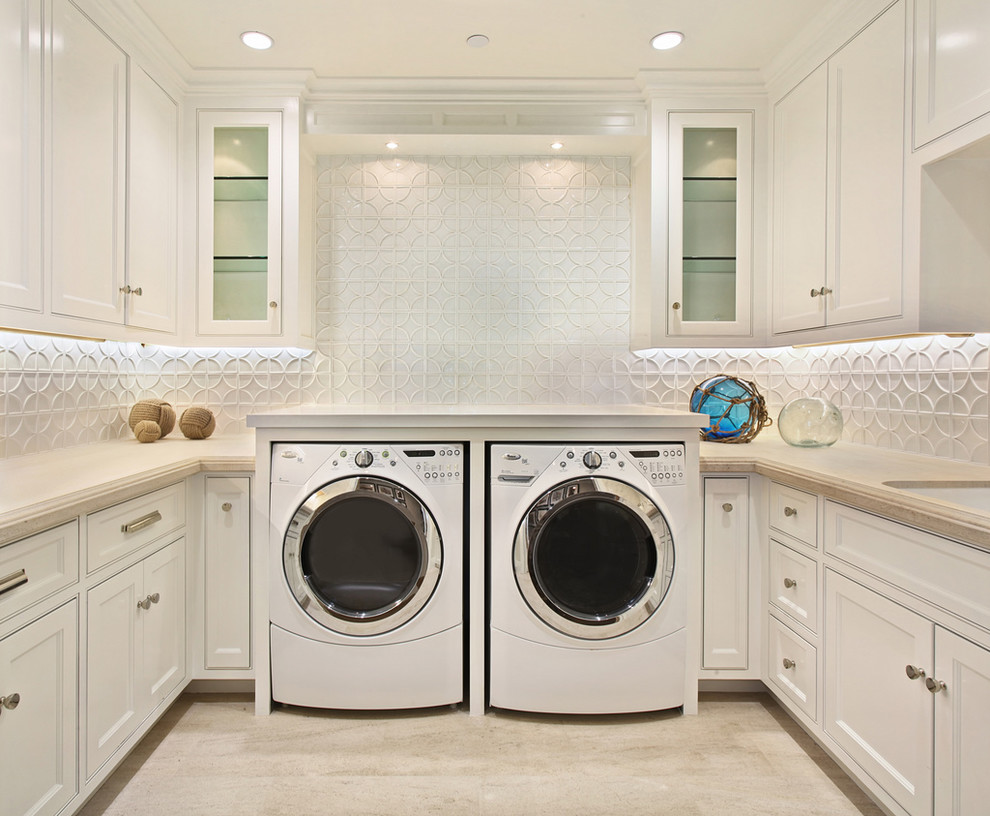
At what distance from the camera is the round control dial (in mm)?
1868

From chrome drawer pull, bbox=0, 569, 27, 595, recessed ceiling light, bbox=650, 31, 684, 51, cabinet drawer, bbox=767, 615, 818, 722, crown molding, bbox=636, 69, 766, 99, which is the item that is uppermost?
recessed ceiling light, bbox=650, 31, 684, 51

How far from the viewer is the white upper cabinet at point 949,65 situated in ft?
4.67

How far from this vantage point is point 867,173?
1.84 metres

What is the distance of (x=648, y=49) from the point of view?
220 cm

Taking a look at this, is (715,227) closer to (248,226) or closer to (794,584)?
(794,584)

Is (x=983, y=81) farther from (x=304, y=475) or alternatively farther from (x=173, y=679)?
(x=173, y=679)

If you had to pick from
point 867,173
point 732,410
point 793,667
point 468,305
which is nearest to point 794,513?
point 793,667

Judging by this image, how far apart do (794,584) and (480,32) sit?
7.08 feet

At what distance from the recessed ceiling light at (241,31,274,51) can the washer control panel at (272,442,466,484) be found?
1.51 meters

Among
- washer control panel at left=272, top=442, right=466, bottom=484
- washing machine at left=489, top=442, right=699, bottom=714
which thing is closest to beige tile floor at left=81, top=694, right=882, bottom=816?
washing machine at left=489, top=442, right=699, bottom=714

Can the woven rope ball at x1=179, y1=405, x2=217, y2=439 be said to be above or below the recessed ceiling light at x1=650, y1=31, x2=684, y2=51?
below

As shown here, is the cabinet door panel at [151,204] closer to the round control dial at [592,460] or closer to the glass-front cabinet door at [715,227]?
the round control dial at [592,460]

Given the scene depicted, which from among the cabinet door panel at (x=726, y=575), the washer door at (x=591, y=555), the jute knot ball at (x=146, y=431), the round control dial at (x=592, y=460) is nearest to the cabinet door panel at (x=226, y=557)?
the jute knot ball at (x=146, y=431)

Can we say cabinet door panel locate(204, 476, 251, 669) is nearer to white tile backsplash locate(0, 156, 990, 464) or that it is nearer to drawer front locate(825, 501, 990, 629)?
white tile backsplash locate(0, 156, 990, 464)
